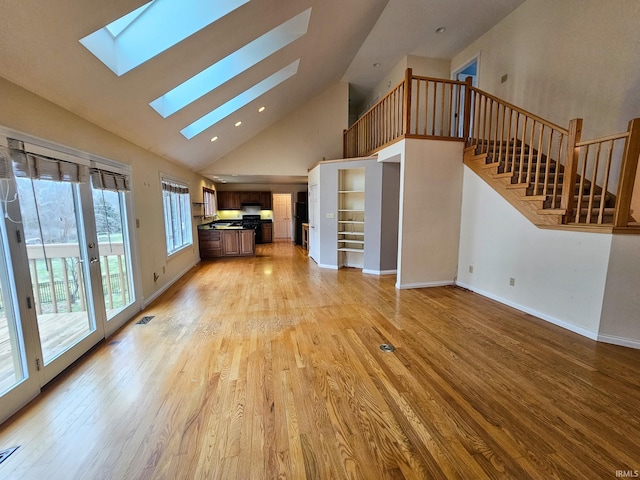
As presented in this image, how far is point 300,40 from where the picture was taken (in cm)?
371

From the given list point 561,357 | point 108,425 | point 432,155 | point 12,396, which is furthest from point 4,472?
point 432,155

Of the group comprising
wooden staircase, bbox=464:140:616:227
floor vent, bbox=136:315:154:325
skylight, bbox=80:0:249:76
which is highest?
skylight, bbox=80:0:249:76

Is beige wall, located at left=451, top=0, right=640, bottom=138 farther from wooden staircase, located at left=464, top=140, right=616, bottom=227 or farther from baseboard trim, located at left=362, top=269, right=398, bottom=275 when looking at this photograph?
baseboard trim, located at left=362, top=269, right=398, bottom=275

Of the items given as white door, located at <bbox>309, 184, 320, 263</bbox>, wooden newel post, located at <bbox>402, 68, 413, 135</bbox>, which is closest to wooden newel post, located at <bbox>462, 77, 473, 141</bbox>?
wooden newel post, located at <bbox>402, 68, 413, 135</bbox>

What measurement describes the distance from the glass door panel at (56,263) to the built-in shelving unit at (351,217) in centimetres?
426

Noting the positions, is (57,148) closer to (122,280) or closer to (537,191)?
(122,280)

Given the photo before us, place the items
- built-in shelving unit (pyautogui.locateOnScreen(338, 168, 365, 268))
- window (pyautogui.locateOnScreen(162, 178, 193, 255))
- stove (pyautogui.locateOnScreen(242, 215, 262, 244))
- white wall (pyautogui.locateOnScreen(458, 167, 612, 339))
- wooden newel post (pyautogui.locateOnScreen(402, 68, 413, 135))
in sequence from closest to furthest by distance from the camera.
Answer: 1. white wall (pyautogui.locateOnScreen(458, 167, 612, 339))
2. wooden newel post (pyautogui.locateOnScreen(402, 68, 413, 135))
3. window (pyautogui.locateOnScreen(162, 178, 193, 255))
4. built-in shelving unit (pyautogui.locateOnScreen(338, 168, 365, 268))
5. stove (pyautogui.locateOnScreen(242, 215, 262, 244))

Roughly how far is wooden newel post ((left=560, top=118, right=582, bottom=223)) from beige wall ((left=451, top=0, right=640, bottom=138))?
1.08 m

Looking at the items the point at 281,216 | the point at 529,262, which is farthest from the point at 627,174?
the point at 281,216

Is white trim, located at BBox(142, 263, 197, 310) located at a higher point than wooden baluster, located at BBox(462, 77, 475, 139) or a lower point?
lower

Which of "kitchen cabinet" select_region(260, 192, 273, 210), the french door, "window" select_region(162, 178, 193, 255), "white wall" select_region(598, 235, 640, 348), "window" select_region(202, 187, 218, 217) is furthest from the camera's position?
"kitchen cabinet" select_region(260, 192, 273, 210)

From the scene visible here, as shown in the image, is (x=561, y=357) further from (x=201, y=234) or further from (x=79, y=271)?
(x=201, y=234)

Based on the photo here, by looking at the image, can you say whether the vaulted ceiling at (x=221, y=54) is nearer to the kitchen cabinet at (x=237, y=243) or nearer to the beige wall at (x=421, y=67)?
the beige wall at (x=421, y=67)

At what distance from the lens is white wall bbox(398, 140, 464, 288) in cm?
423
